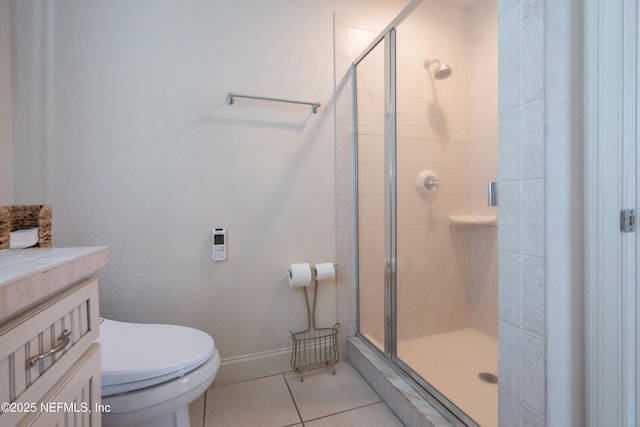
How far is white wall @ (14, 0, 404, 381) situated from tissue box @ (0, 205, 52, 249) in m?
0.67

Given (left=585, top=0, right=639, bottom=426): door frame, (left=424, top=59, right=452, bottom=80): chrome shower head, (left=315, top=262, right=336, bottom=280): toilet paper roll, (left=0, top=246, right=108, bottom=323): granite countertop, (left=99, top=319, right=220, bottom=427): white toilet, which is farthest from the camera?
(left=315, top=262, right=336, bottom=280): toilet paper roll

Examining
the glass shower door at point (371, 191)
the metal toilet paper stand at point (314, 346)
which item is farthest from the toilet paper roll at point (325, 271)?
the glass shower door at point (371, 191)

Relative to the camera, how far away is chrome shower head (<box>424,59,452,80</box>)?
160cm

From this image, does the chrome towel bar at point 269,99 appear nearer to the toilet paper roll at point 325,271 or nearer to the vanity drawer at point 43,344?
the toilet paper roll at point 325,271

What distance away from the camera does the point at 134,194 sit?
1471mm

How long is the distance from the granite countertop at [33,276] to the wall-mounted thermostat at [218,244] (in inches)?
35.6

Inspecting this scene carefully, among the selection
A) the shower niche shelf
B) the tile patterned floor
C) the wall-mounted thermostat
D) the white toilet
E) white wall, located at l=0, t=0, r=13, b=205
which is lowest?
the tile patterned floor

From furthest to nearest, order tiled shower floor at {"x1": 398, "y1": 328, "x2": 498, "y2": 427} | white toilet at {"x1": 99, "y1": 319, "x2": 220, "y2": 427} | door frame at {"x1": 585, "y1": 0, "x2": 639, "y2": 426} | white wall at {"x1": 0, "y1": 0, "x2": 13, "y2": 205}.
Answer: white wall at {"x1": 0, "y1": 0, "x2": 13, "y2": 205}
tiled shower floor at {"x1": 398, "y1": 328, "x2": 498, "y2": 427}
white toilet at {"x1": 99, "y1": 319, "x2": 220, "y2": 427}
door frame at {"x1": 585, "y1": 0, "x2": 639, "y2": 426}

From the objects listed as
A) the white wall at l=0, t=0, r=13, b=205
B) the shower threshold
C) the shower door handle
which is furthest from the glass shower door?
the white wall at l=0, t=0, r=13, b=205

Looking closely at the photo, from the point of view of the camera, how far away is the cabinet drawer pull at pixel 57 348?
1.54ft

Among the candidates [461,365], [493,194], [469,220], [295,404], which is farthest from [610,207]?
[295,404]

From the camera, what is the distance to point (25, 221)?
0.79 m

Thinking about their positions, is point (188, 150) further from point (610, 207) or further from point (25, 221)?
point (610, 207)

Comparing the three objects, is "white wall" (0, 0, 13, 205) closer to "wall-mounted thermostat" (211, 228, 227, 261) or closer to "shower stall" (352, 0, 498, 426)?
"wall-mounted thermostat" (211, 228, 227, 261)
